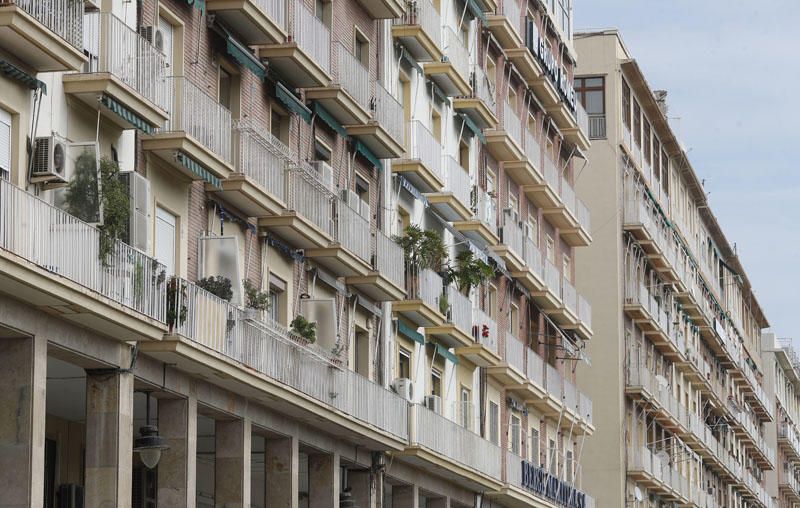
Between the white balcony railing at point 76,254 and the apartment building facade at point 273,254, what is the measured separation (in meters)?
0.05

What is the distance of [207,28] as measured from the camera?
30125 mm

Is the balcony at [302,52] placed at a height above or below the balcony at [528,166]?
below

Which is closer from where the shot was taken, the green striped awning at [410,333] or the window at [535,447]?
the green striped awning at [410,333]

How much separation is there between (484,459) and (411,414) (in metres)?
5.87

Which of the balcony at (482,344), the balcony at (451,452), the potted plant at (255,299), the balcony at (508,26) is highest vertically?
the balcony at (508,26)

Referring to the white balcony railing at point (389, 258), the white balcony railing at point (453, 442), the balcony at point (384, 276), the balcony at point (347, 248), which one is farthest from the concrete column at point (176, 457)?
the white balcony railing at point (453, 442)

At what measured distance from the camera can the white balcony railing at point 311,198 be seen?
3259 cm

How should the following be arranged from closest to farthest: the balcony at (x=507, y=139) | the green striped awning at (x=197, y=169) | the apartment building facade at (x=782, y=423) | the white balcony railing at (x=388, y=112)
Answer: the green striped awning at (x=197, y=169), the white balcony railing at (x=388, y=112), the balcony at (x=507, y=139), the apartment building facade at (x=782, y=423)

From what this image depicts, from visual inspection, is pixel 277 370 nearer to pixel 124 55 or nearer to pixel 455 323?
pixel 124 55

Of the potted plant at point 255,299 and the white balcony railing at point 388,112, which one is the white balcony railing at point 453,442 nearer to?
the white balcony railing at point 388,112

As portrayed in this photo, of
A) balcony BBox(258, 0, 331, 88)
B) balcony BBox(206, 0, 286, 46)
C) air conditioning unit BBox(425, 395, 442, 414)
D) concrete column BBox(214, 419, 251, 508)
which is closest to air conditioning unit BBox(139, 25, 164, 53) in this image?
balcony BBox(206, 0, 286, 46)

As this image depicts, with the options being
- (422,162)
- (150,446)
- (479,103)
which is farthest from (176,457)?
(479,103)

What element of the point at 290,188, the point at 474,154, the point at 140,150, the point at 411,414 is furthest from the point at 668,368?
the point at 140,150

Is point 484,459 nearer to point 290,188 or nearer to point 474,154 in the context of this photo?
point 474,154
